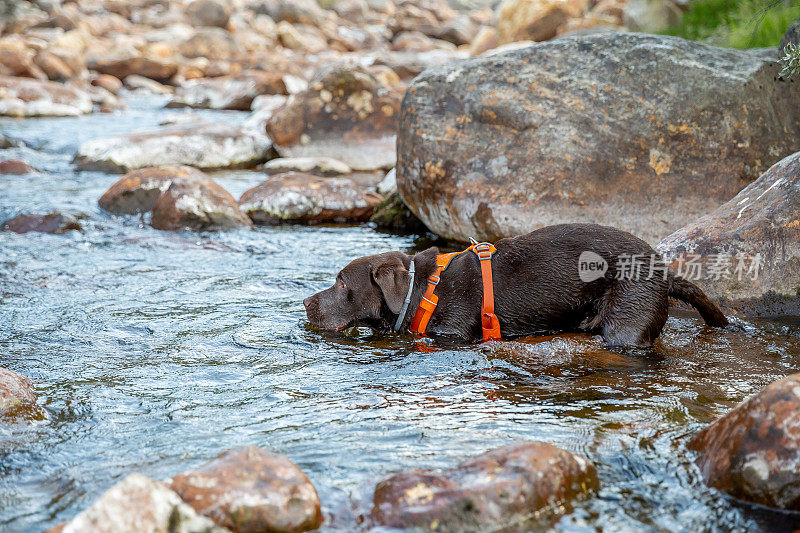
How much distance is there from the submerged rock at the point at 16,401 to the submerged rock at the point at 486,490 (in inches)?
83.8

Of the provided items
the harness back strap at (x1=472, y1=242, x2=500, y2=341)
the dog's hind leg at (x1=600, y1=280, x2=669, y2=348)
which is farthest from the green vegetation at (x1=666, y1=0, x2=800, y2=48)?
the harness back strap at (x1=472, y1=242, x2=500, y2=341)

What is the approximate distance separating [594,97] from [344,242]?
323 cm

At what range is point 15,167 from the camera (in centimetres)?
1241

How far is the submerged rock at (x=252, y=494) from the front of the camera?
3.10m

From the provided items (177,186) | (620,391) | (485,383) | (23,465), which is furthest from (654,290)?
(177,186)

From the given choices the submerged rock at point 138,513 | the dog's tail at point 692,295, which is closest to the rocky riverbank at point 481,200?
the submerged rock at point 138,513

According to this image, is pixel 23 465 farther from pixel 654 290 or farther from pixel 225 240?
pixel 225 240

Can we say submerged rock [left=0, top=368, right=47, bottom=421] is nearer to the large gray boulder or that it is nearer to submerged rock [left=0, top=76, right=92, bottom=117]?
the large gray boulder

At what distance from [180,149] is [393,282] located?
27.9ft

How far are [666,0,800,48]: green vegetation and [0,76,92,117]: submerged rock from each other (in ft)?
49.3

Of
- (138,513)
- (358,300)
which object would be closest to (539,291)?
(358,300)

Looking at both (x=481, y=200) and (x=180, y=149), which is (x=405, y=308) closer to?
(x=481, y=200)

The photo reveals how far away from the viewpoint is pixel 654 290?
5336mm

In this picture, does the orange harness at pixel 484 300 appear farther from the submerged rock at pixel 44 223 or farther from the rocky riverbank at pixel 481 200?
the submerged rock at pixel 44 223
